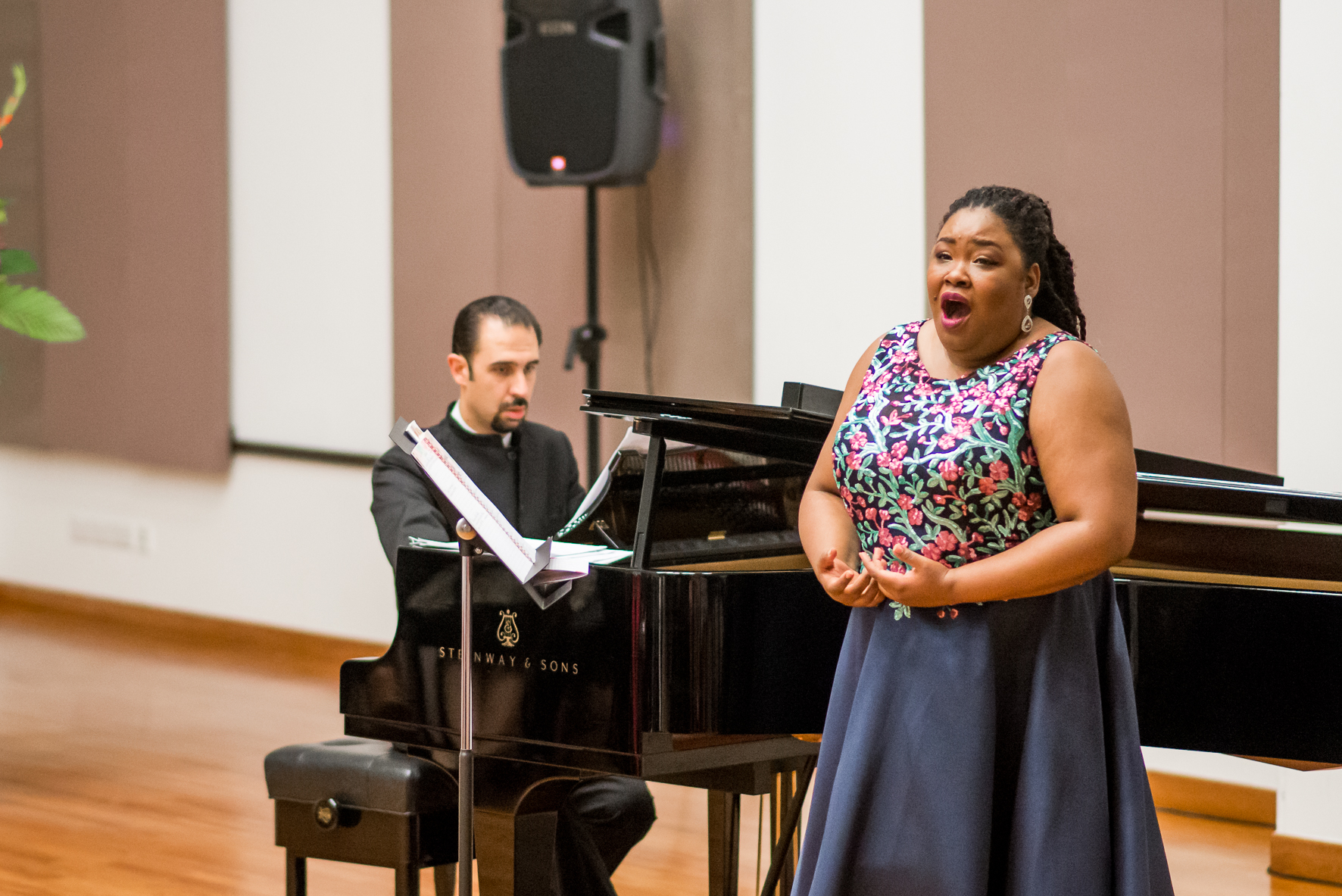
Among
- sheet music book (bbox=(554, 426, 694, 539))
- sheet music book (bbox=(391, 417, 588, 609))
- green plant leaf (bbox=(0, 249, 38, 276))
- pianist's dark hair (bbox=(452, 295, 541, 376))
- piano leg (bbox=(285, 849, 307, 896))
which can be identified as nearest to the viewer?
sheet music book (bbox=(391, 417, 588, 609))

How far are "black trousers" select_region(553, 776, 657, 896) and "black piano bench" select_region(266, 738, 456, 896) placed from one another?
197mm

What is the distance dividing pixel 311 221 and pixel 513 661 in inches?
150

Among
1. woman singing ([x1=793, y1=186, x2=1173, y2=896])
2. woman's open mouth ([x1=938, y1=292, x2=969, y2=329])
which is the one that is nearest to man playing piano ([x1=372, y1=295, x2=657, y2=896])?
woman singing ([x1=793, y1=186, x2=1173, y2=896])

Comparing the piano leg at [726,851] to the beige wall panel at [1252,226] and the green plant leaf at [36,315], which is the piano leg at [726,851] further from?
the green plant leaf at [36,315]

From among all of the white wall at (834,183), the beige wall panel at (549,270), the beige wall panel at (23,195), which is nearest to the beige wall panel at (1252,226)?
the white wall at (834,183)

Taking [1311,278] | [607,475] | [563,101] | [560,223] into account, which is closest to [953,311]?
[607,475]

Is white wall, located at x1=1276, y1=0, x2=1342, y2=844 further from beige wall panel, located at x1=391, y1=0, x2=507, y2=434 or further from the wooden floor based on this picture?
beige wall panel, located at x1=391, y1=0, x2=507, y2=434

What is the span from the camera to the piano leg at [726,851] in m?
2.92

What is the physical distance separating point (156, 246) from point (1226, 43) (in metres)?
4.15

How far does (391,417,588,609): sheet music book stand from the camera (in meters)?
2.23

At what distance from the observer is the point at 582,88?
4.64 meters

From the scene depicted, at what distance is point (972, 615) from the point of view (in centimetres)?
187

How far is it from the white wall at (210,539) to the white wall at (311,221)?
0.68 feet

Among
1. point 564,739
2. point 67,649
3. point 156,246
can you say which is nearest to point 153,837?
point 564,739
